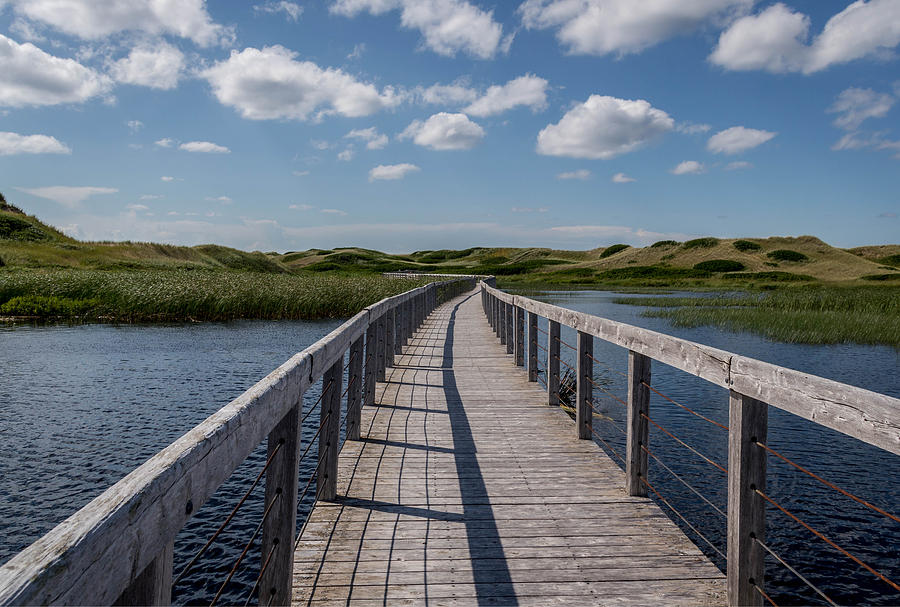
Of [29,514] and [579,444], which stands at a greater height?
[579,444]

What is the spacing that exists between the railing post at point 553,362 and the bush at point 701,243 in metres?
85.8

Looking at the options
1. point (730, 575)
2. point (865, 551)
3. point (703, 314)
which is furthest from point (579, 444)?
point (703, 314)

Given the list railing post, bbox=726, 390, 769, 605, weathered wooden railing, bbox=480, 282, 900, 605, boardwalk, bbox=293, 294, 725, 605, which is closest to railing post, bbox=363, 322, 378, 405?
boardwalk, bbox=293, 294, 725, 605

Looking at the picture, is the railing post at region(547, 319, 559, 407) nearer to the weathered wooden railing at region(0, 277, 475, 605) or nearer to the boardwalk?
the boardwalk

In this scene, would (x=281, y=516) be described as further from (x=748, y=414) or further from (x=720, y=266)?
(x=720, y=266)

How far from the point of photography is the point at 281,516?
8.41ft

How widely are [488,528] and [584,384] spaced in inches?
77.6

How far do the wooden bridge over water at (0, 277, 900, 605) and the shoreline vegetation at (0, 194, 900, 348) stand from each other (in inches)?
656

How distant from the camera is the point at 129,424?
8.64 m

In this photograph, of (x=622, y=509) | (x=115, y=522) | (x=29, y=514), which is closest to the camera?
(x=115, y=522)

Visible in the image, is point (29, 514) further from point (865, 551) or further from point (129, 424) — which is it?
point (865, 551)

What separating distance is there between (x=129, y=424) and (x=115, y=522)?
8.79 metres

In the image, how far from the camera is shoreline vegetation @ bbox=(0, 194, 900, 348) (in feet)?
69.9

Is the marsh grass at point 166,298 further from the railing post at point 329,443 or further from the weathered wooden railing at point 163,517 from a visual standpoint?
the weathered wooden railing at point 163,517
